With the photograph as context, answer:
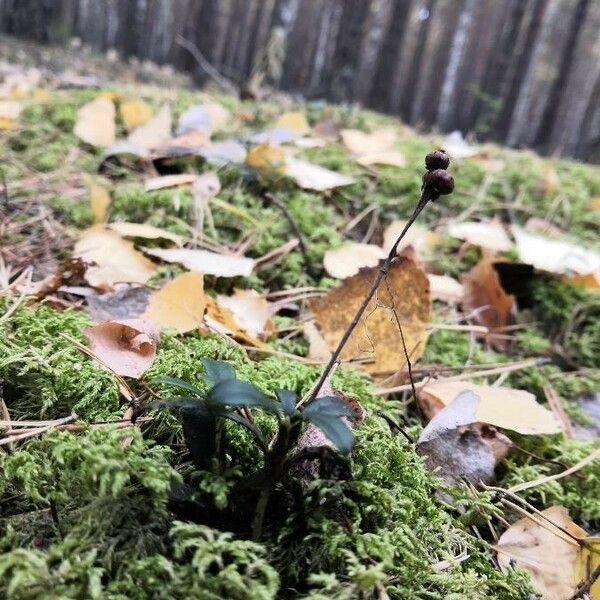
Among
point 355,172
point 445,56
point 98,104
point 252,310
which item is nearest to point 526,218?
point 355,172

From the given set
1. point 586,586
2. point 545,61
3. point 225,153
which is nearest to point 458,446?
point 586,586

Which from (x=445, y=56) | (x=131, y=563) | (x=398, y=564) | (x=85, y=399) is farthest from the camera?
(x=445, y=56)

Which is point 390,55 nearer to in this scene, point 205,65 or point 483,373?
point 205,65

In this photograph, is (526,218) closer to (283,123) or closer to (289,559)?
(283,123)

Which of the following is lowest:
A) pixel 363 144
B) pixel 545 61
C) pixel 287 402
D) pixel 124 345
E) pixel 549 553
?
pixel 549 553

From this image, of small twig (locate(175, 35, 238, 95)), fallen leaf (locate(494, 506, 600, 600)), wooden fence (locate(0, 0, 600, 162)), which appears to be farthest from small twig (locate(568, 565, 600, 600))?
small twig (locate(175, 35, 238, 95))

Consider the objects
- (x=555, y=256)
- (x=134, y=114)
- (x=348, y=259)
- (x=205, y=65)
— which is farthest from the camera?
(x=205, y=65)
